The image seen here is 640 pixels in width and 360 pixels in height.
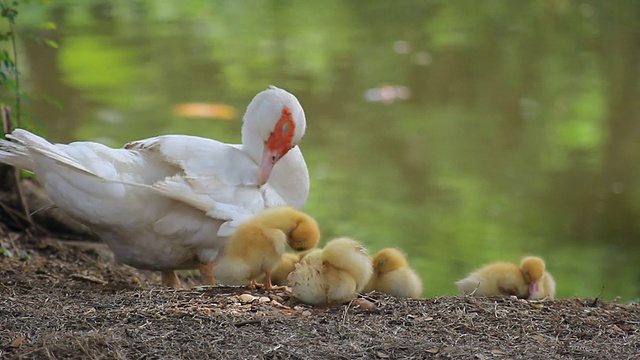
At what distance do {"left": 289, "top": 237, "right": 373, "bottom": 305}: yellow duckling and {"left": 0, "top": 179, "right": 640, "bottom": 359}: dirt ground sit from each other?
5 centimetres

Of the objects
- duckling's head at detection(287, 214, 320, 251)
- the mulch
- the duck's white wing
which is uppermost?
the duck's white wing

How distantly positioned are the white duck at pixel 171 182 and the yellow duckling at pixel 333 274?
23.4 inches

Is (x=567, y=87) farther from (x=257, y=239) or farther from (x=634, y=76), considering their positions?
(x=257, y=239)

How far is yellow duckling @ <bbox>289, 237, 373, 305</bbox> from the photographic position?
3.88 metres

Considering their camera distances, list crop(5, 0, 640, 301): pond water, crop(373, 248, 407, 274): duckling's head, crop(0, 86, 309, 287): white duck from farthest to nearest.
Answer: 1. crop(5, 0, 640, 301): pond water
2. crop(373, 248, 407, 274): duckling's head
3. crop(0, 86, 309, 287): white duck

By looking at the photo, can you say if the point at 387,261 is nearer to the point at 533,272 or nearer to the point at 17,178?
the point at 533,272

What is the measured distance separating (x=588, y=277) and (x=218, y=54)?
518cm

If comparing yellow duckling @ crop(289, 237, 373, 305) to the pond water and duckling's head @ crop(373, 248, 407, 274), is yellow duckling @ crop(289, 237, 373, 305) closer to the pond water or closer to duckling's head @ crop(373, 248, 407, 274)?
duckling's head @ crop(373, 248, 407, 274)

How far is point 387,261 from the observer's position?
4.46 metres

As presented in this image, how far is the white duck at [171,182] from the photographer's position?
171 inches

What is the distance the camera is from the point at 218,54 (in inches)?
411

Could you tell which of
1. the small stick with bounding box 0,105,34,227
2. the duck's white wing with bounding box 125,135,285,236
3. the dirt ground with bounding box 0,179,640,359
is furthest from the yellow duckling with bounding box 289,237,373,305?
the small stick with bounding box 0,105,34,227

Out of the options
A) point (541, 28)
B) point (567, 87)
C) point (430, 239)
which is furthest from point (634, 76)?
point (430, 239)

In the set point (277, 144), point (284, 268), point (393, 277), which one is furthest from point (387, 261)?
point (277, 144)
